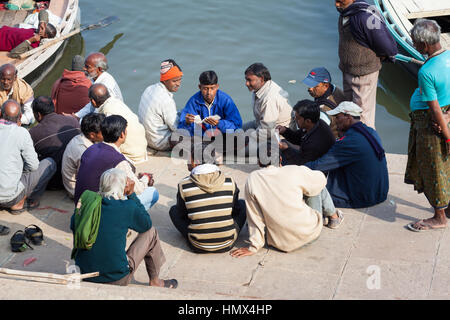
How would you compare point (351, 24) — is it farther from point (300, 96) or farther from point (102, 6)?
point (102, 6)

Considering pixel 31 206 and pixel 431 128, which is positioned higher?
pixel 431 128

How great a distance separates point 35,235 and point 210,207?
1.81m

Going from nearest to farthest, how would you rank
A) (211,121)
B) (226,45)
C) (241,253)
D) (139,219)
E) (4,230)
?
(139,219) < (241,253) < (4,230) < (211,121) < (226,45)

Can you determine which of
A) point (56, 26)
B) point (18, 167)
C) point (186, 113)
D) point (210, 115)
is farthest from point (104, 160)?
point (56, 26)

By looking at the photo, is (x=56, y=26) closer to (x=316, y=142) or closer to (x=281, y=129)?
(x=281, y=129)

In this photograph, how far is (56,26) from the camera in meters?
11.8

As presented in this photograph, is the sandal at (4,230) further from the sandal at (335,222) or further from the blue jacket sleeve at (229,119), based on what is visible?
the sandal at (335,222)

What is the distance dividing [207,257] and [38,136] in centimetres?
249

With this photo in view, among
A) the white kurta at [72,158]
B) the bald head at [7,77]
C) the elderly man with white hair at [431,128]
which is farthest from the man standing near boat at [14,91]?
the elderly man with white hair at [431,128]

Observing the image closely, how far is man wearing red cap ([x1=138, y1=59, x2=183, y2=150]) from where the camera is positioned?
7344 millimetres

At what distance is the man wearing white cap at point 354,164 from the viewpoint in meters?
5.76

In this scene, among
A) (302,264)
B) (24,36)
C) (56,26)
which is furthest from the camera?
(56,26)

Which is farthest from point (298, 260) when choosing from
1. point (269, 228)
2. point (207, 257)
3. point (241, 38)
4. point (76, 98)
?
point (241, 38)

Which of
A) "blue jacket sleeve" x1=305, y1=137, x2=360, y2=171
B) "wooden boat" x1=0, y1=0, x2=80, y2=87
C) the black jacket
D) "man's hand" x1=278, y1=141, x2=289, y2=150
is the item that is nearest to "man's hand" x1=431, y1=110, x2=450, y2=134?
"blue jacket sleeve" x1=305, y1=137, x2=360, y2=171
